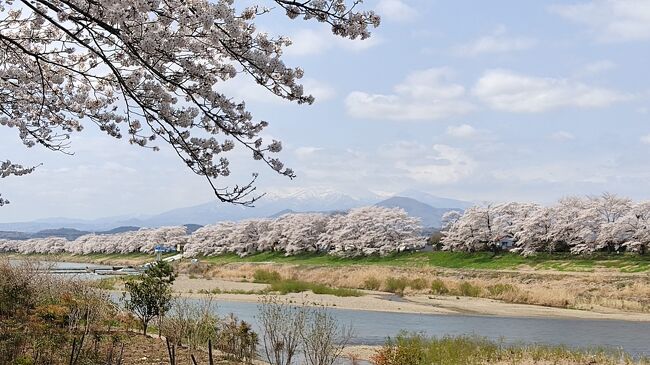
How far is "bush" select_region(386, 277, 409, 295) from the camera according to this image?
3728 centimetres

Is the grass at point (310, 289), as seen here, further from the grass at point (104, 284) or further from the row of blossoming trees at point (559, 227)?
the row of blossoming trees at point (559, 227)

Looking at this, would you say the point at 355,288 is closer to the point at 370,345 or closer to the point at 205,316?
the point at 370,345

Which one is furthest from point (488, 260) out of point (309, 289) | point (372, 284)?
point (309, 289)

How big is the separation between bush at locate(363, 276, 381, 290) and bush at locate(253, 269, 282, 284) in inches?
291

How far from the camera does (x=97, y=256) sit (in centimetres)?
9938

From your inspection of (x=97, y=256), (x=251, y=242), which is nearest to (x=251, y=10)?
(x=251, y=242)

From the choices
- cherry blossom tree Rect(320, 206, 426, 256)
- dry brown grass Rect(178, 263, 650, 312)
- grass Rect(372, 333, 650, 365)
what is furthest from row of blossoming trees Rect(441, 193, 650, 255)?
grass Rect(372, 333, 650, 365)

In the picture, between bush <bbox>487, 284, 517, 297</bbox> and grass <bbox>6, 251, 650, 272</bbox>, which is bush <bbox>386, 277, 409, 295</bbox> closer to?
bush <bbox>487, 284, 517, 297</bbox>

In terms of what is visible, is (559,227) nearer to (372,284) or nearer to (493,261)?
(493,261)

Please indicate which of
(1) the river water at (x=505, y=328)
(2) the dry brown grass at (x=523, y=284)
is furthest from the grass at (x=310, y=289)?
(1) the river water at (x=505, y=328)

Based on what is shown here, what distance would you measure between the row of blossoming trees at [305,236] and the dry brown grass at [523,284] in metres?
13.0

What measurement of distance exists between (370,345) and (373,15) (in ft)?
49.9

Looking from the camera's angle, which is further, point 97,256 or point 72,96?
point 97,256

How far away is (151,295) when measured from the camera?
13984 millimetres
